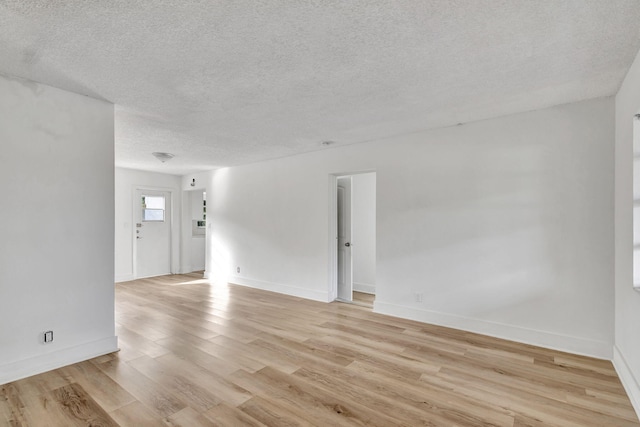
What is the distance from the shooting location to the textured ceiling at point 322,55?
5.65ft

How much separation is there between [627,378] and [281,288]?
4442 mm

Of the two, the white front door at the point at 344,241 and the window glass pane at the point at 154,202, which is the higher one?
the window glass pane at the point at 154,202

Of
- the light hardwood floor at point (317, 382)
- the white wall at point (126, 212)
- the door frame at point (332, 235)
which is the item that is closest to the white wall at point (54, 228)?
the light hardwood floor at point (317, 382)

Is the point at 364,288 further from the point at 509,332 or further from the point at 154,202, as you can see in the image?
the point at 154,202

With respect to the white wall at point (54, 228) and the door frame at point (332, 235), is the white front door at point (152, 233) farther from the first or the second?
the door frame at point (332, 235)

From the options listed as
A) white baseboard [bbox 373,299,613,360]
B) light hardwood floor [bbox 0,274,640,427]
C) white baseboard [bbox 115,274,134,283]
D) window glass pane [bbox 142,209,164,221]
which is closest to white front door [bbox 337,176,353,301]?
white baseboard [bbox 373,299,613,360]

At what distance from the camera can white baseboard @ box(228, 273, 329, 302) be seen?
5.10 metres

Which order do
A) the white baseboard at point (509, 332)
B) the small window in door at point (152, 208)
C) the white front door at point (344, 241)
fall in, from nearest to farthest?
the white baseboard at point (509, 332)
the white front door at point (344, 241)
the small window in door at point (152, 208)

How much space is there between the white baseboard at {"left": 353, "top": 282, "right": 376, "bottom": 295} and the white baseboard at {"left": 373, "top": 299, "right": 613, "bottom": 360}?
1.52 m

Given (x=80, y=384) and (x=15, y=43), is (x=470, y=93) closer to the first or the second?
(x=15, y=43)

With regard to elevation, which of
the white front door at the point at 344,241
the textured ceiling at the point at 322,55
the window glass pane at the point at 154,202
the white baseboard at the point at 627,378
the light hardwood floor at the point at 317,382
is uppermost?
the textured ceiling at the point at 322,55

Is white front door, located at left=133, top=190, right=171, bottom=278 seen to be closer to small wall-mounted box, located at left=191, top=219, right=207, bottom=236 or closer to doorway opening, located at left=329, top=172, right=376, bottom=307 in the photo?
small wall-mounted box, located at left=191, top=219, right=207, bottom=236

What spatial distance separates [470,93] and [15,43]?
135 inches

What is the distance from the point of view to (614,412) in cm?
212
